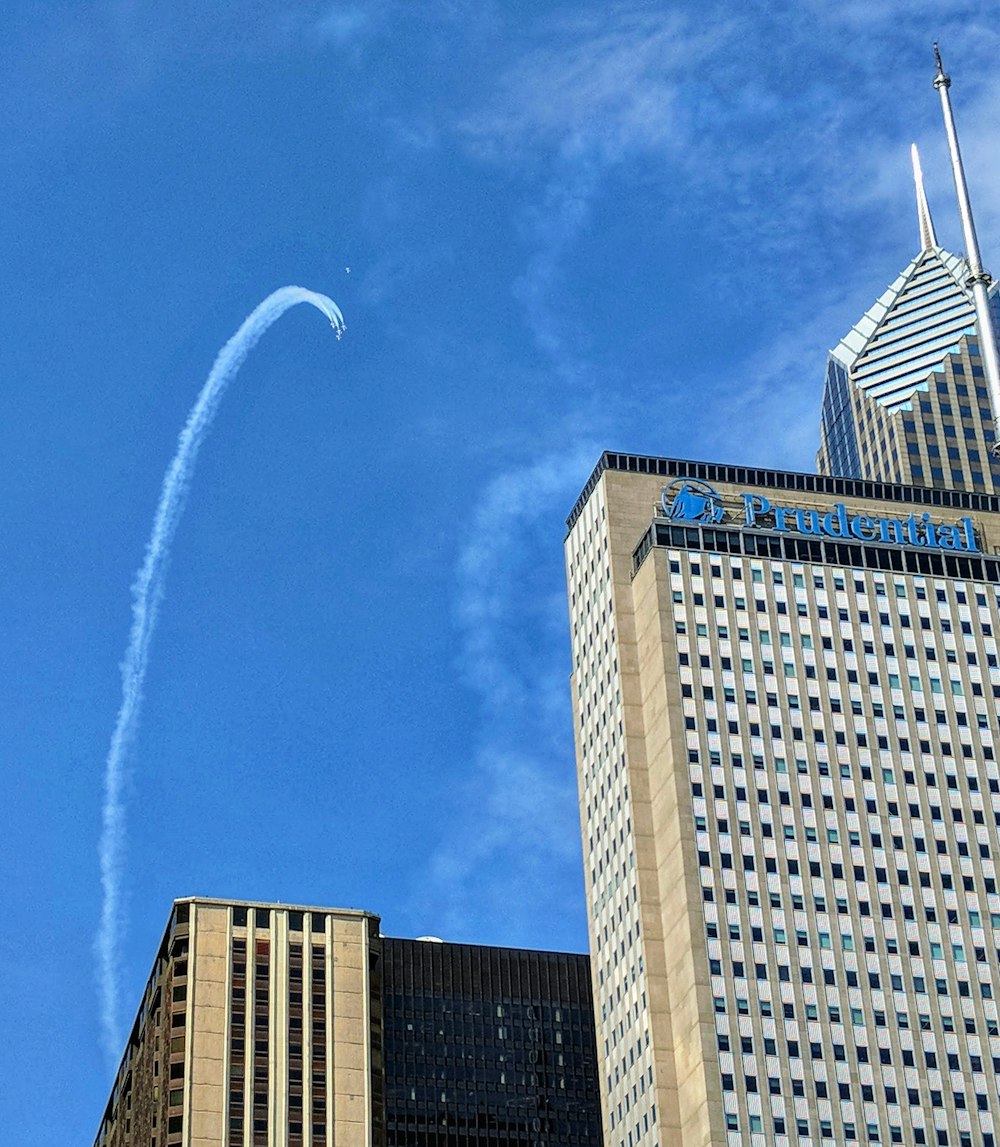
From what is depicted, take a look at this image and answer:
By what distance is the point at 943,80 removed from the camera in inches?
2387

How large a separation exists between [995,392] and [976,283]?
130 inches

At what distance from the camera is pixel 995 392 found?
198 ft

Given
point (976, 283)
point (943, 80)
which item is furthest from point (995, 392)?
point (943, 80)

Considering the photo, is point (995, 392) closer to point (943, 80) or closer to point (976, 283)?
point (976, 283)

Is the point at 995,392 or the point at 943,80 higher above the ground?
the point at 943,80

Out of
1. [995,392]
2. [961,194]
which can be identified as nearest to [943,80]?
[961,194]

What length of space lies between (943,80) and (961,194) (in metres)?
3.14

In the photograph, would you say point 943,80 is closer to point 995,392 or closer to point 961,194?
point 961,194

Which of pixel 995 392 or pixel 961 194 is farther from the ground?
pixel 961 194

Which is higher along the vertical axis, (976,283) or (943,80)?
(943,80)

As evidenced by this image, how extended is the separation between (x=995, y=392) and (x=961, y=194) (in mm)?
5610

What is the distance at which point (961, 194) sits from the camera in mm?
61062
